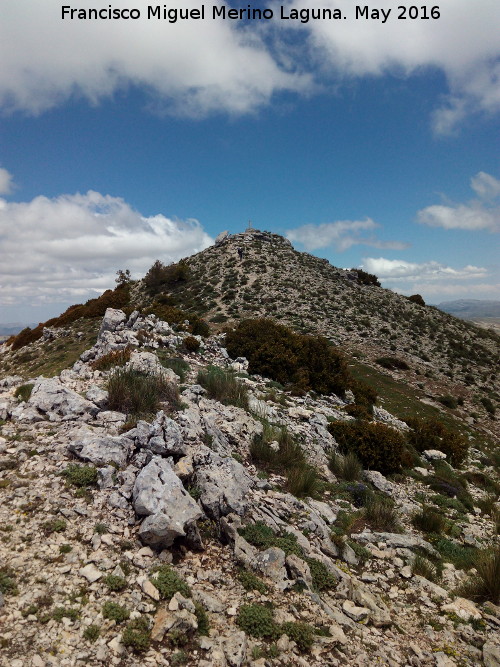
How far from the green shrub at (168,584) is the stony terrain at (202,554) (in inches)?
1.2

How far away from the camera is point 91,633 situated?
16.0 feet

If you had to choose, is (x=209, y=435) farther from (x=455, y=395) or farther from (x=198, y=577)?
(x=455, y=395)

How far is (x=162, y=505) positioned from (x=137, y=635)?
7.34ft

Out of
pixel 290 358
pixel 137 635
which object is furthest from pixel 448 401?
pixel 137 635

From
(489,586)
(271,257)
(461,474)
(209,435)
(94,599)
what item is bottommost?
(461,474)

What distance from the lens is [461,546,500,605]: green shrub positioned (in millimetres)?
7469

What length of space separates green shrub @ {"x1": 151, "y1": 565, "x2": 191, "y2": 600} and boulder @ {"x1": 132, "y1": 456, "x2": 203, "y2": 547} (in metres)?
0.62

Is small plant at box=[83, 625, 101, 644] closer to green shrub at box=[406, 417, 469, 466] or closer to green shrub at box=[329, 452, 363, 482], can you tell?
green shrub at box=[329, 452, 363, 482]

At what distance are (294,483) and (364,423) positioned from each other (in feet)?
20.2

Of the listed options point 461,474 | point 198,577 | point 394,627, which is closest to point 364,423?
point 461,474

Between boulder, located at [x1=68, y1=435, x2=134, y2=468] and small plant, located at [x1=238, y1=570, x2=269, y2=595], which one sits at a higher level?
boulder, located at [x1=68, y1=435, x2=134, y2=468]

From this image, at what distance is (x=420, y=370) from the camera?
33594 mm

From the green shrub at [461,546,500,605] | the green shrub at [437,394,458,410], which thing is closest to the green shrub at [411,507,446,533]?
the green shrub at [461,546,500,605]

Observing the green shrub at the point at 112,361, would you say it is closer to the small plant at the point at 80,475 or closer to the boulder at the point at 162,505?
the small plant at the point at 80,475
